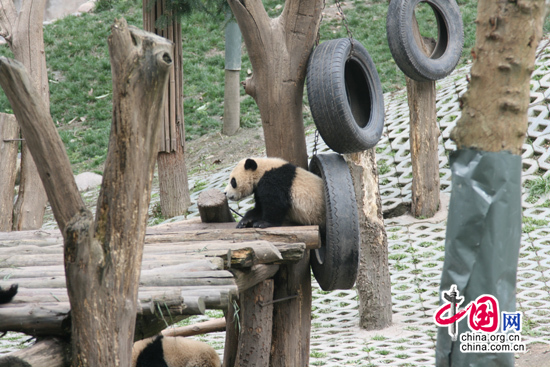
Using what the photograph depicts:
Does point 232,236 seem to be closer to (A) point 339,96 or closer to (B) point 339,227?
(B) point 339,227

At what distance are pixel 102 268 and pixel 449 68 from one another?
5.07 m

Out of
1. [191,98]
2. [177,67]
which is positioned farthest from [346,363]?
[191,98]

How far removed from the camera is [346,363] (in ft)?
15.7

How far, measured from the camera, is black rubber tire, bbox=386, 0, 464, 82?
5.54 m

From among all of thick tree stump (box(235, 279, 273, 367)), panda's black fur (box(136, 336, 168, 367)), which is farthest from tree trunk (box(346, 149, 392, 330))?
panda's black fur (box(136, 336, 168, 367))

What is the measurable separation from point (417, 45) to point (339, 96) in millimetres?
2963

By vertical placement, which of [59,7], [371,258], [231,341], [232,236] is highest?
[59,7]

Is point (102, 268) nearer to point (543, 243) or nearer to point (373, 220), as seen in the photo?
point (373, 220)

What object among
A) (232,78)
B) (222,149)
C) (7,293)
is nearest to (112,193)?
(7,293)

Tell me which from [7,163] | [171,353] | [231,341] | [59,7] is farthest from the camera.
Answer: [59,7]

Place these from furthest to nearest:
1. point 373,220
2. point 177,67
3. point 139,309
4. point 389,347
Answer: point 177,67 → point 373,220 → point 389,347 → point 139,309

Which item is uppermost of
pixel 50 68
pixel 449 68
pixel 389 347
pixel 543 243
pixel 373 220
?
pixel 50 68

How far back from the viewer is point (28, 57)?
18.6ft

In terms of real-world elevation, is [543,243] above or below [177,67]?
below
